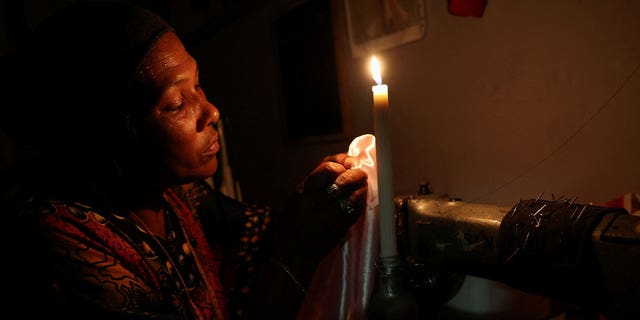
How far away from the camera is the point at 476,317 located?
3.30 ft

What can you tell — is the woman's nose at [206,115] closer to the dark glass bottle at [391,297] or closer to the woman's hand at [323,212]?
the woman's hand at [323,212]

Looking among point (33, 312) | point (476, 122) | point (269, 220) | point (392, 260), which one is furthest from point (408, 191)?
point (33, 312)

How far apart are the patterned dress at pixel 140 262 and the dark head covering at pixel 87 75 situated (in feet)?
0.58

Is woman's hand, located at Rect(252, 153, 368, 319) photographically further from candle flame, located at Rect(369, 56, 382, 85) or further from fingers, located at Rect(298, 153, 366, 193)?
candle flame, located at Rect(369, 56, 382, 85)

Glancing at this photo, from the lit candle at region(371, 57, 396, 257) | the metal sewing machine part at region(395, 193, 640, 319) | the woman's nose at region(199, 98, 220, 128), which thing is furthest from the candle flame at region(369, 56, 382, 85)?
the woman's nose at region(199, 98, 220, 128)

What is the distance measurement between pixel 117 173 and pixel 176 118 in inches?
9.4

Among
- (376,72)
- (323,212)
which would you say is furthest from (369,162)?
(376,72)

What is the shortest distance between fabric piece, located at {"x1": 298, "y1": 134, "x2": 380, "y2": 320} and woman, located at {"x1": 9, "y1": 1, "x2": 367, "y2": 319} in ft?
0.08

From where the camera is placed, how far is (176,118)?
957 mm

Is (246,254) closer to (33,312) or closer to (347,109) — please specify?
(33,312)

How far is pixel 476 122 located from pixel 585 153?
36cm

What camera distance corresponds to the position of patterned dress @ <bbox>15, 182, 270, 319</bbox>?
84 cm

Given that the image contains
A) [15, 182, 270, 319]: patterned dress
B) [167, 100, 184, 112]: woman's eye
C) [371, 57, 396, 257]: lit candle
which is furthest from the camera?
[167, 100, 184, 112]: woman's eye

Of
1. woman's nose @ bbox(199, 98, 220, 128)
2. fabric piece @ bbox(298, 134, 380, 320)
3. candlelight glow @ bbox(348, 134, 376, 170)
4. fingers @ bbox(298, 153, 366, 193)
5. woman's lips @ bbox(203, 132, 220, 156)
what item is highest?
woman's nose @ bbox(199, 98, 220, 128)
